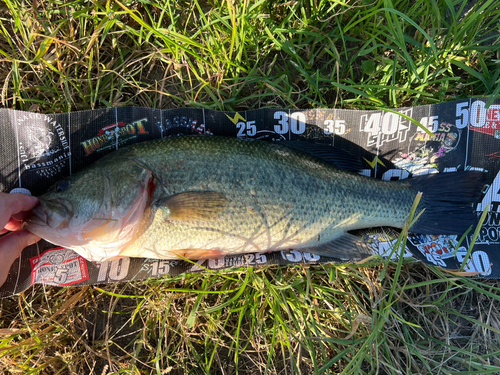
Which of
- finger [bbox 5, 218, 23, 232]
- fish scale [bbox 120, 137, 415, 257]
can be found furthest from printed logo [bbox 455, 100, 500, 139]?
finger [bbox 5, 218, 23, 232]

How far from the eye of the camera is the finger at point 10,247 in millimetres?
2426

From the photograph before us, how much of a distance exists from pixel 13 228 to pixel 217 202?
163cm

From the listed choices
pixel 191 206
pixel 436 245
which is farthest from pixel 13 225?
pixel 436 245

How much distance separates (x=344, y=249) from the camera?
2.69 m

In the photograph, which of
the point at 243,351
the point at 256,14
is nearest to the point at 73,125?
the point at 256,14

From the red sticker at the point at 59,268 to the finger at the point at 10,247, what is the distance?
0.60ft

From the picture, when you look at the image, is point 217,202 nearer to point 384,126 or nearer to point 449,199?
point 384,126

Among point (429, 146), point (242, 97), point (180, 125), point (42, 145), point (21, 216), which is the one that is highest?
point (242, 97)

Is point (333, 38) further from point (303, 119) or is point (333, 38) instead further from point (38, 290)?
point (38, 290)

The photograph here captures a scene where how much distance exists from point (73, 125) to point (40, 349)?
1924 mm

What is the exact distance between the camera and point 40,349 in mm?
2658

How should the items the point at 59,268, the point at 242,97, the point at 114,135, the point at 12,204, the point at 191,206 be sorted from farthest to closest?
the point at 242,97, the point at 114,135, the point at 59,268, the point at 191,206, the point at 12,204

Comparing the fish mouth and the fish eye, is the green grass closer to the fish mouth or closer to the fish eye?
the fish mouth

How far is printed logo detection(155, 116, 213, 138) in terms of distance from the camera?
2.82 metres
